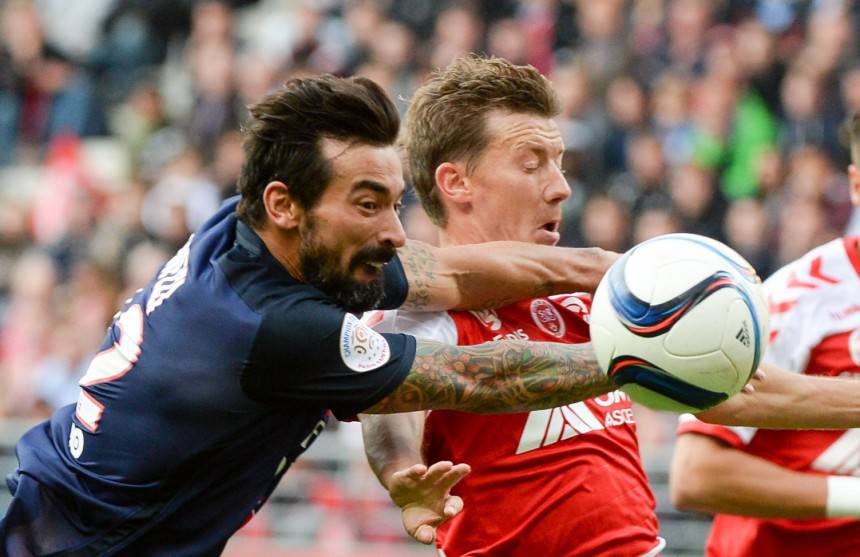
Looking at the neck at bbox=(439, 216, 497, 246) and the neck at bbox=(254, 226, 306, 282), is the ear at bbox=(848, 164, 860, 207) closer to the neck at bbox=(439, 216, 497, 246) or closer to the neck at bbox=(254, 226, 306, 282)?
the neck at bbox=(439, 216, 497, 246)

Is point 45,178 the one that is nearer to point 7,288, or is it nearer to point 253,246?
point 7,288

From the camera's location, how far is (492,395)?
4453 millimetres

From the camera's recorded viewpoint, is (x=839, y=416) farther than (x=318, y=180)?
Yes

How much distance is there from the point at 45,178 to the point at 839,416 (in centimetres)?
1081

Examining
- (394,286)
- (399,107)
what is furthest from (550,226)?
(399,107)

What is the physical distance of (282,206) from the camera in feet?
14.6

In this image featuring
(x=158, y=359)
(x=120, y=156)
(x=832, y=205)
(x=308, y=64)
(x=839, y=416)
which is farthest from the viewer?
(x=120, y=156)

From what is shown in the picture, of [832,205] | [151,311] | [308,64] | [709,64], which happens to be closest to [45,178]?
[308,64]

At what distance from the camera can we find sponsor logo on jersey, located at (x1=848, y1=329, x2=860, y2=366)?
16.8ft

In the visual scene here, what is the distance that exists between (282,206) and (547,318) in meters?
1.02

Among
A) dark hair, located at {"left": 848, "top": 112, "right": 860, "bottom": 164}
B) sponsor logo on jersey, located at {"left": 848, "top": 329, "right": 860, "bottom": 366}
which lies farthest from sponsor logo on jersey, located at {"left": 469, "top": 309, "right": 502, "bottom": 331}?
dark hair, located at {"left": 848, "top": 112, "right": 860, "bottom": 164}

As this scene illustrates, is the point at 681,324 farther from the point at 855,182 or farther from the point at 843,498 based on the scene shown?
the point at 855,182

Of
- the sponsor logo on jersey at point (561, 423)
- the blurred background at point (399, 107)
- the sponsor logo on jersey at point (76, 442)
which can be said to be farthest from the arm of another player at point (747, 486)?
→ the blurred background at point (399, 107)

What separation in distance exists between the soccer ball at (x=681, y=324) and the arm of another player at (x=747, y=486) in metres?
0.88
